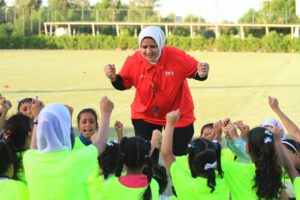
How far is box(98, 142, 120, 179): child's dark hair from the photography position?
4.39 m

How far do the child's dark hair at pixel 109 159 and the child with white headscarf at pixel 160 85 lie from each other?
158 centimetres

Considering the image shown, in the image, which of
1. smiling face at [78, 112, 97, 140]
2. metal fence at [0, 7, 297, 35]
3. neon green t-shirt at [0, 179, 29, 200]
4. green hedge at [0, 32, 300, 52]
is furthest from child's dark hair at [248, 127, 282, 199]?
metal fence at [0, 7, 297, 35]

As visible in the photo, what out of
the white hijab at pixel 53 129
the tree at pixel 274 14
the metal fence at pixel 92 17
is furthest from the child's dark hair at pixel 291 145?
the metal fence at pixel 92 17

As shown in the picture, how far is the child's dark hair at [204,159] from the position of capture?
4258 millimetres

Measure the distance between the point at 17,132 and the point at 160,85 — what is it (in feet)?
6.39

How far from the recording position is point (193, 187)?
433 centimetres

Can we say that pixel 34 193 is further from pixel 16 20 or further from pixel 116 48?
pixel 16 20

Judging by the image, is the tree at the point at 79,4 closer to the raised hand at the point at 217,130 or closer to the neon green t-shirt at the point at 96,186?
the raised hand at the point at 217,130

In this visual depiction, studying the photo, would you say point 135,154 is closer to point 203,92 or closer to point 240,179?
point 240,179

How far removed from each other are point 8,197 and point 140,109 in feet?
8.21

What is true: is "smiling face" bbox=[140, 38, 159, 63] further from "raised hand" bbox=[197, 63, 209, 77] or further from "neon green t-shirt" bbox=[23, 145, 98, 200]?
"neon green t-shirt" bbox=[23, 145, 98, 200]

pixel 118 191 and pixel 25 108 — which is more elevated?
pixel 25 108

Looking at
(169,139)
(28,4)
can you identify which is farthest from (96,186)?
(28,4)

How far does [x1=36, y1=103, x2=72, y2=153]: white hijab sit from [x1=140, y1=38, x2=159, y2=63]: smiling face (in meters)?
2.20
